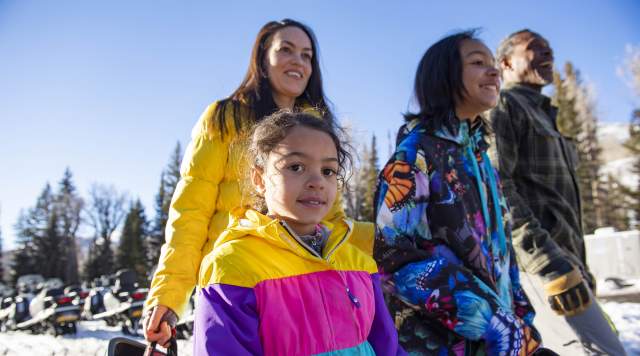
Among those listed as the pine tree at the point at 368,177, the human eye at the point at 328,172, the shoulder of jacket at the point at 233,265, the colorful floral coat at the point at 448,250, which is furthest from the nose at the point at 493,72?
the pine tree at the point at 368,177

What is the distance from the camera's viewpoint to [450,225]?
179 centimetres

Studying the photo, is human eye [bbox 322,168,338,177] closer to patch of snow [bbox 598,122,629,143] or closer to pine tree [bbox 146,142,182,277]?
pine tree [bbox 146,142,182,277]

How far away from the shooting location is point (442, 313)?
1.56m

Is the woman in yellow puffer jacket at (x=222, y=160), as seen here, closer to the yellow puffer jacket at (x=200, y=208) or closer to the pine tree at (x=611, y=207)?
the yellow puffer jacket at (x=200, y=208)

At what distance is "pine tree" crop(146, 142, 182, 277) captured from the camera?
40.6 m

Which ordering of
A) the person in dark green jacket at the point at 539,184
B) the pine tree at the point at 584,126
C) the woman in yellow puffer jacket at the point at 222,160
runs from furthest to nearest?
1. the pine tree at the point at 584,126
2. the person in dark green jacket at the point at 539,184
3. the woman in yellow puffer jacket at the point at 222,160

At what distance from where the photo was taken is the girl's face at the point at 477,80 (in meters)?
2.15

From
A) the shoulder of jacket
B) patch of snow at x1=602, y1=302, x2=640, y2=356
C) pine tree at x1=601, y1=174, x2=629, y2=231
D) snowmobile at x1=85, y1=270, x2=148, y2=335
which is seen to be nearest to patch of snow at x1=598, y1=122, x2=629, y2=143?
pine tree at x1=601, y1=174, x2=629, y2=231

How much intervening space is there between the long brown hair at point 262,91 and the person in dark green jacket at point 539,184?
116 centimetres

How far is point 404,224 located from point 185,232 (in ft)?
3.31

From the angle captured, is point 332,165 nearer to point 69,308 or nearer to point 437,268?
Result: point 437,268

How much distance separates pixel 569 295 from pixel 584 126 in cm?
4022

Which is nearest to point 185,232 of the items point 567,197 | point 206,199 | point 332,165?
point 206,199

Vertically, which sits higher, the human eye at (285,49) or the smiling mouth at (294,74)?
the human eye at (285,49)
